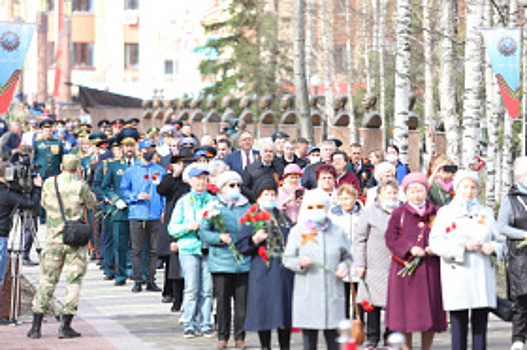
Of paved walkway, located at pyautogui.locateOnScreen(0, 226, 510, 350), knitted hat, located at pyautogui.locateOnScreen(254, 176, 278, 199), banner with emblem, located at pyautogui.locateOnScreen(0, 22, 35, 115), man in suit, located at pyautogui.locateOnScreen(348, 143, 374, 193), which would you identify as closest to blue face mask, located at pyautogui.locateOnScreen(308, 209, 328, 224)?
knitted hat, located at pyautogui.locateOnScreen(254, 176, 278, 199)

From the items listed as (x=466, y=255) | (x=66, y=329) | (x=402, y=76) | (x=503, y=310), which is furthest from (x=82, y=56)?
(x=466, y=255)

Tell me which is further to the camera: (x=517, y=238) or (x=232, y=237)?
(x=232, y=237)

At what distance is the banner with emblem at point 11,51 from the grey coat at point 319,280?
10.5 meters

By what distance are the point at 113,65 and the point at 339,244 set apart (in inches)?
3358

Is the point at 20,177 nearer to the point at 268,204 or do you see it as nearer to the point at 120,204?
the point at 268,204

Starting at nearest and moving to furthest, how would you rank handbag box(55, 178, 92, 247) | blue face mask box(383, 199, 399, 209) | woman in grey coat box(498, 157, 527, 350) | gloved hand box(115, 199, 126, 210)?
blue face mask box(383, 199, 399, 209), woman in grey coat box(498, 157, 527, 350), handbag box(55, 178, 92, 247), gloved hand box(115, 199, 126, 210)

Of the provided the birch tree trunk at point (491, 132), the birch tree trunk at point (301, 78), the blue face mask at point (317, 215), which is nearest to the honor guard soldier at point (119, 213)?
the birch tree trunk at point (491, 132)

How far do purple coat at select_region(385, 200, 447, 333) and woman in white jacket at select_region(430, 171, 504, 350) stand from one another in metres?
0.26

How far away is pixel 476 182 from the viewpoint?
1184cm

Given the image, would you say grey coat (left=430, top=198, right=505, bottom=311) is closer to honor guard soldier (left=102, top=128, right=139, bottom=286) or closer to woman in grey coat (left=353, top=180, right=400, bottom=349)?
woman in grey coat (left=353, top=180, right=400, bottom=349)

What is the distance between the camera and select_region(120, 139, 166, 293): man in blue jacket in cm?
1808

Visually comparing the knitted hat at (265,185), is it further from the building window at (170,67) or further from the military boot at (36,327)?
the building window at (170,67)

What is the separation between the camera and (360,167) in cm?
1888

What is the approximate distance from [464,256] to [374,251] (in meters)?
1.21
